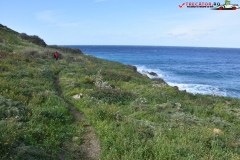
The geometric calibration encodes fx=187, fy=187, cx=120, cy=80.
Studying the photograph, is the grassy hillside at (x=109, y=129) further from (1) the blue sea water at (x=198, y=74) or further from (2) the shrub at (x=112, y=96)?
(1) the blue sea water at (x=198, y=74)

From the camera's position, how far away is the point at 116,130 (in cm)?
809

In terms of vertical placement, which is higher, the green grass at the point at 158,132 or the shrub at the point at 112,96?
the shrub at the point at 112,96

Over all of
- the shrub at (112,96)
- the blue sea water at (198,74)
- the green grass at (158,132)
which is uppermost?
the shrub at (112,96)

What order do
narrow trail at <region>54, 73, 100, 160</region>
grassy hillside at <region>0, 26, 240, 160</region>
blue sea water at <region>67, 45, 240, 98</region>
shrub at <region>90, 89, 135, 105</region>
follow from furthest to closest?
blue sea water at <region>67, 45, 240, 98</region>
shrub at <region>90, 89, 135, 105</region>
narrow trail at <region>54, 73, 100, 160</region>
grassy hillside at <region>0, 26, 240, 160</region>

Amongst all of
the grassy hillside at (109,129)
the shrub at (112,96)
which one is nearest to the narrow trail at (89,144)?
the grassy hillside at (109,129)

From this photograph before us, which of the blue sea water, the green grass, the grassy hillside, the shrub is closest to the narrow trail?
the grassy hillside

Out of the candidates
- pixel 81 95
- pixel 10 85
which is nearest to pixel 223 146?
pixel 81 95

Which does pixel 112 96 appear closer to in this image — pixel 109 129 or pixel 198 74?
pixel 109 129

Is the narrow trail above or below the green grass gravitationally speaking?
below

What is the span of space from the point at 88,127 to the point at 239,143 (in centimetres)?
647

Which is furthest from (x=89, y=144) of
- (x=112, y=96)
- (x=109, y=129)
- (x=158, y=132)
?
(x=112, y=96)

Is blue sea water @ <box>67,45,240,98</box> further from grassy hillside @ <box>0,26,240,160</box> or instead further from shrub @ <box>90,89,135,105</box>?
grassy hillside @ <box>0,26,240,160</box>

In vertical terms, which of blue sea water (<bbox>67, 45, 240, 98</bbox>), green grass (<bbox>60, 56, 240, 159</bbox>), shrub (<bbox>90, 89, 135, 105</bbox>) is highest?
shrub (<bbox>90, 89, 135, 105</bbox>)

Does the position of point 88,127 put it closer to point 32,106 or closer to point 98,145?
point 98,145
